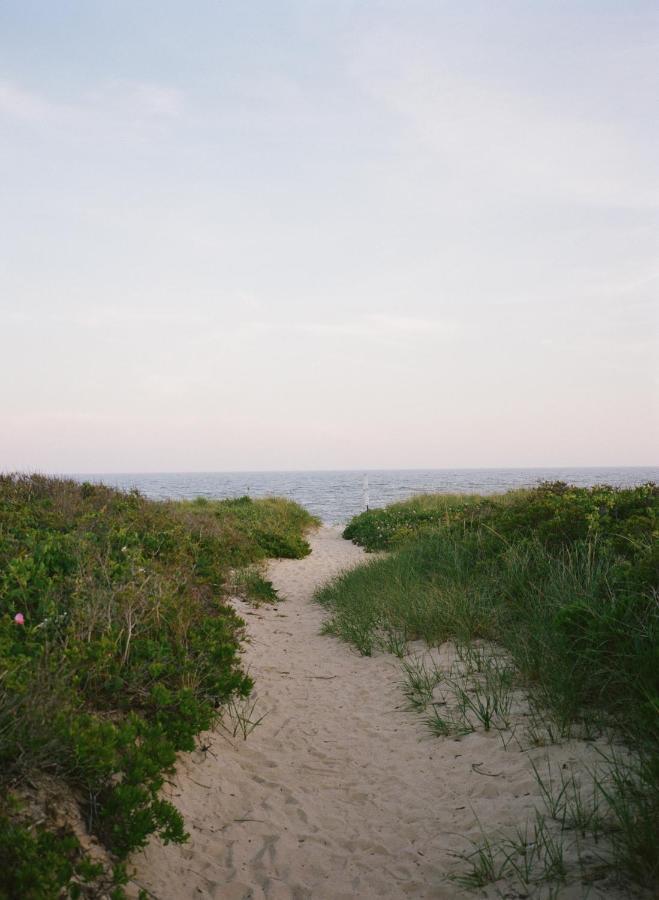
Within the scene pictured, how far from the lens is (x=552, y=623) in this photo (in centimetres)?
519

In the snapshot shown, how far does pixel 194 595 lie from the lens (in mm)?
6957

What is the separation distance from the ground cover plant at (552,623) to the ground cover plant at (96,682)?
217 centimetres

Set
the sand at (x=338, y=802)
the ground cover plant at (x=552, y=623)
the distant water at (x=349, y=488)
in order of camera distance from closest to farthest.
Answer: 1. the sand at (x=338, y=802)
2. the ground cover plant at (x=552, y=623)
3. the distant water at (x=349, y=488)

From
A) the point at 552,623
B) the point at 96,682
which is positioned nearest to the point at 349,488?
the point at 552,623

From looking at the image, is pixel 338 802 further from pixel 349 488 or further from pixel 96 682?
pixel 349 488

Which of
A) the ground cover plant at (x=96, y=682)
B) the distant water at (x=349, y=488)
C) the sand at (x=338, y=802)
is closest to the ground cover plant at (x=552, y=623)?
the sand at (x=338, y=802)

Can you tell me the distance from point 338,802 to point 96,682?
79.5 inches

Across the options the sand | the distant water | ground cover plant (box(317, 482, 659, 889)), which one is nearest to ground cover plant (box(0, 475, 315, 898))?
the sand

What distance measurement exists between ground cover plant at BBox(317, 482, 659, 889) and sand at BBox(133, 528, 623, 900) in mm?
303

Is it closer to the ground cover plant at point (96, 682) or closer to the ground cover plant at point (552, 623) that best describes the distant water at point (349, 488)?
the ground cover plant at point (96, 682)

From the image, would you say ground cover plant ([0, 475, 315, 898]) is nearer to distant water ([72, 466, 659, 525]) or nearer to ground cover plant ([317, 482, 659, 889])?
ground cover plant ([317, 482, 659, 889])

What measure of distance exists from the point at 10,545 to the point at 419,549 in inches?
283

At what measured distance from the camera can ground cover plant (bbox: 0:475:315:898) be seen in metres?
2.89

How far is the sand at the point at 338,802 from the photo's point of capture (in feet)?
10.5
